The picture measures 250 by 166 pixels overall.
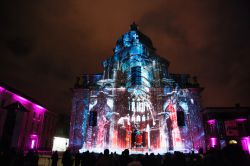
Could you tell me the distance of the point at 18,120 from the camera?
95.3ft

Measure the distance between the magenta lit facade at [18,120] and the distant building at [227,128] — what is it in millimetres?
29666

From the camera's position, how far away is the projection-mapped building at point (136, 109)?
85.4ft

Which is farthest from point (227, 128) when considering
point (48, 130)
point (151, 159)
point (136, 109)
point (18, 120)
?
point (48, 130)

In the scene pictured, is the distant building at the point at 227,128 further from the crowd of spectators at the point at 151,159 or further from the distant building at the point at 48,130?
the distant building at the point at 48,130

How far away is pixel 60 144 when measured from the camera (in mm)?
44344

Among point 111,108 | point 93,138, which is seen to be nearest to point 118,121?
point 111,108

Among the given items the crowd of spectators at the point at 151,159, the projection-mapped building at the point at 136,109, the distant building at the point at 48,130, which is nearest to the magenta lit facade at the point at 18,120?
the distant building at the point at 48,130

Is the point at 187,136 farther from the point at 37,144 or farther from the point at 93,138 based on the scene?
the point at 37,144

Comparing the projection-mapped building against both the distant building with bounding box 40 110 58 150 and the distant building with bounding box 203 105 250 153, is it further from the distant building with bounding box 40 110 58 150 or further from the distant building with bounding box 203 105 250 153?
the distant building with bounding box 40 110 58 150

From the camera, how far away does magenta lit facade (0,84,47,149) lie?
26094 millimetres

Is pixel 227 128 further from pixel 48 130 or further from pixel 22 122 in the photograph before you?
pixel 48 130

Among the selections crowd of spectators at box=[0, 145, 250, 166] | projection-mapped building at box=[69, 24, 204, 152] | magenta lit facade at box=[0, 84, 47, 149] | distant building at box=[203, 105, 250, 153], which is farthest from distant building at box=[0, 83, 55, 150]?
distant building at box=[203, 105, 250, 153]

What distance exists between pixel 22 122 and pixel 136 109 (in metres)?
18.6

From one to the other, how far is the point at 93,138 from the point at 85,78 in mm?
9933
